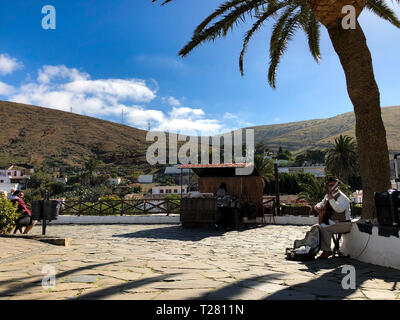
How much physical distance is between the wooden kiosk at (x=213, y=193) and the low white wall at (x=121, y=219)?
7.38 feet

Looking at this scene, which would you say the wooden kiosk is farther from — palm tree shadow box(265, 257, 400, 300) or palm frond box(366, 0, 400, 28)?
palm frond box(366, 0, 400, 28)

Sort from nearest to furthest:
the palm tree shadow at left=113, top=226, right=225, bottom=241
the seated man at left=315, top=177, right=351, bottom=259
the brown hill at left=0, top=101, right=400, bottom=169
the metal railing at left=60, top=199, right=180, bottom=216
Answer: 1. the seated man at left=315, top=177, right=351, bottom=259
2. the palm tree shadow at left=113, top=226, right=225, bottom=241
3. the metal railing at left=60, top=199, right=180, bottom=216
4. the brown hill at left=0, top=101, right=400, bottom=169

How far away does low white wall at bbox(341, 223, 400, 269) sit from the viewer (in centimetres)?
492

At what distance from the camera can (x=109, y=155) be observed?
348 ft

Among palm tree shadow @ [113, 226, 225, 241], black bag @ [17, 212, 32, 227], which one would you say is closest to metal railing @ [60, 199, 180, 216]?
palm tree shadow @ [113, 226, 225, 241]

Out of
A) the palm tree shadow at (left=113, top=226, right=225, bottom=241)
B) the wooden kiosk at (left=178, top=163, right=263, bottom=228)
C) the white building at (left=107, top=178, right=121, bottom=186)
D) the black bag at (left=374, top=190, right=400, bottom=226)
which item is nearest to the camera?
the black bag at (left=374, top=190, right=400, bottom=226)

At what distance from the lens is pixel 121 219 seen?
1662 cm

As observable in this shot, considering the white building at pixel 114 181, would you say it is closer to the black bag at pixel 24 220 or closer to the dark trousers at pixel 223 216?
the dark trousers at pixel 223 216

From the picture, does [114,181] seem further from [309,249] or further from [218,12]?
[309,249]

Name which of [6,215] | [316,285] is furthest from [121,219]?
[316,285]

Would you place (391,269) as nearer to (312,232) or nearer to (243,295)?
(312,232)

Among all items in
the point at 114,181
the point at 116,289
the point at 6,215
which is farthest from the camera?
the point at 114,181

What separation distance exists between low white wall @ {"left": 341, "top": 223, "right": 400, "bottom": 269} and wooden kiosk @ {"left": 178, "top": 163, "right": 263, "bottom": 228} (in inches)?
249

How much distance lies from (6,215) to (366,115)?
8662 mm
